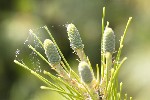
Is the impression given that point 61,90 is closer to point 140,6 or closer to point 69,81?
point 69,81

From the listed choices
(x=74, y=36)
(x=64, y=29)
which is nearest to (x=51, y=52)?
(x=74, y=36)

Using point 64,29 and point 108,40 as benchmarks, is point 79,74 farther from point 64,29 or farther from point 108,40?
point 64,29

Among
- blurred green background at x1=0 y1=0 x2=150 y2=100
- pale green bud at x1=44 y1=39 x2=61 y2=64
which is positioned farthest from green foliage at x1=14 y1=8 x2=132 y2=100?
blurred green background at x1=0 y1=0 x2=150 y2=100

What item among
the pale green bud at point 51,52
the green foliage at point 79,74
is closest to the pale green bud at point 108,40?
the green foliage at point 79,74

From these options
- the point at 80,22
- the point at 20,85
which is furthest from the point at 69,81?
the point at 80,22

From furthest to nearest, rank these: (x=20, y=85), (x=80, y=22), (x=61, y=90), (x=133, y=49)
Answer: (x=80, y=22)
(x=20, y=85)
(x=133, y=49)
(x=61, y=90)

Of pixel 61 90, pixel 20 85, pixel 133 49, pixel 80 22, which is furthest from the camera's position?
pixel 80 22

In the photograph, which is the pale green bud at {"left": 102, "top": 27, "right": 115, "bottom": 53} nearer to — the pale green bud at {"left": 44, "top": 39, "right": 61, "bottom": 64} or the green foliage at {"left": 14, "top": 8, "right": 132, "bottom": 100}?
the green foliage at {"left": 14, "top": 8, "right": 132, "bottom": 100}
